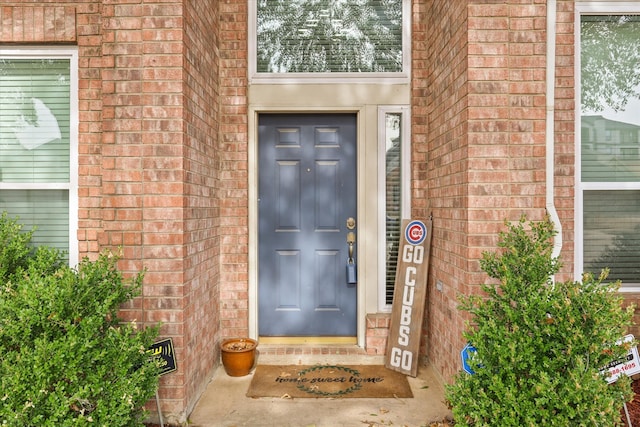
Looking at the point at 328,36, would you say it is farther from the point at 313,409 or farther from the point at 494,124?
the point at 313,409

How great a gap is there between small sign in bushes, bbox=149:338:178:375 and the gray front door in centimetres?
133

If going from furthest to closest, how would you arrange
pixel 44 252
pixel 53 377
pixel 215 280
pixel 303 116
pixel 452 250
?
1. pixel 303 116
2. pixel 215 280
3. pixel 452 250
4. pixel 44 252
5. pixel 53 377

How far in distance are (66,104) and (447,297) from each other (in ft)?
10.3

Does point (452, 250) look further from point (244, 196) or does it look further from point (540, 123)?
point (244, 196)

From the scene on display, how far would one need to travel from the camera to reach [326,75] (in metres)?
3.82

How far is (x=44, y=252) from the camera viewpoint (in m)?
2.69

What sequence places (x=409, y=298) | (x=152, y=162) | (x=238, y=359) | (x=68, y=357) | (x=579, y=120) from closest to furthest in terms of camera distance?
(x=68, y=357) → (x=152, y=162) → (x=579, y=120) → (x=238, y=359) → (x=409, y=298)

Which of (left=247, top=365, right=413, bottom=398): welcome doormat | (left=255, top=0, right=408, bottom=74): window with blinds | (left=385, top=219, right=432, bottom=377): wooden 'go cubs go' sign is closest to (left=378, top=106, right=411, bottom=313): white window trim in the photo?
(left=385, top=219, right=432, bottom=377): wooden 'go cubs go' sign

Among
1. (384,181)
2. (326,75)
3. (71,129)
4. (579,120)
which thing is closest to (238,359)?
(384,181)

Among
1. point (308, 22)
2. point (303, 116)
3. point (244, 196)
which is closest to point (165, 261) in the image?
point (244, 196)

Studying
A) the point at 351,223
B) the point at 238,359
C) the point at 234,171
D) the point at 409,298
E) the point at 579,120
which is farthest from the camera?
the point at 351,223

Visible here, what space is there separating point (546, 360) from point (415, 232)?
1.64 metres

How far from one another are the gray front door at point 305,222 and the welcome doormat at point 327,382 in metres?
0.45

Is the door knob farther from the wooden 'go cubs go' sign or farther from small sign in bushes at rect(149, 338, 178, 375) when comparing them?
small sign in bushes at rect(149, 338, 178, 375)
